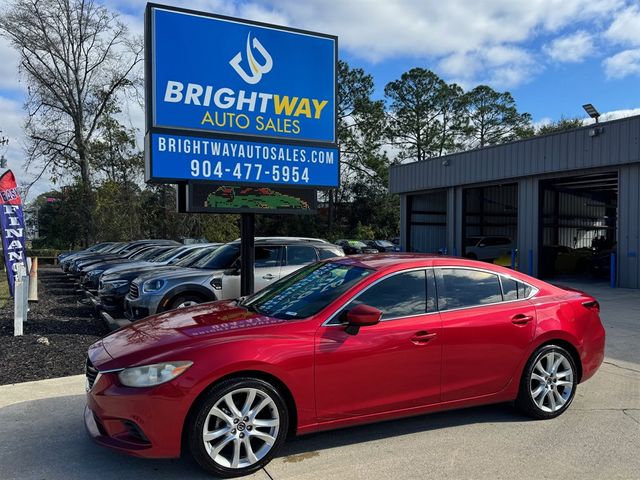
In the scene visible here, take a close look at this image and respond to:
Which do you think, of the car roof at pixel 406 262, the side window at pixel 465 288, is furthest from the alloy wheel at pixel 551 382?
the car roof at pixel 406 262

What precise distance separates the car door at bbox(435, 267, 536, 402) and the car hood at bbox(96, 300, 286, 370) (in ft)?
4.84

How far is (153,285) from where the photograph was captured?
27.8 ft

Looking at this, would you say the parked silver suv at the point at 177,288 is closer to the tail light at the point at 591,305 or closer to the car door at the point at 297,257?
the car door at the point at 297,257

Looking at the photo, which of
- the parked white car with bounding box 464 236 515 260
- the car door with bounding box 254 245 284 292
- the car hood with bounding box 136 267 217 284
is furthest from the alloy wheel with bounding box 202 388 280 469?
the parked white car with bounding box 464 236 515 260

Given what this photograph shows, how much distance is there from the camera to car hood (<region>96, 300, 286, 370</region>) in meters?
3.59

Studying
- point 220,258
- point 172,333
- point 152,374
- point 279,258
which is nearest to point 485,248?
point 279,258

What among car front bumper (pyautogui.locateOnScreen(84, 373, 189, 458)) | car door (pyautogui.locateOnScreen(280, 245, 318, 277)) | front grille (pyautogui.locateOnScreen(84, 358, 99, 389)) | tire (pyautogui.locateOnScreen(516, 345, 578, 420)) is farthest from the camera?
car door (pyautogui.locateOnScreen(280, 245, 318, 277))

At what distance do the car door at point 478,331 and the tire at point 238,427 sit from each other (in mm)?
1491

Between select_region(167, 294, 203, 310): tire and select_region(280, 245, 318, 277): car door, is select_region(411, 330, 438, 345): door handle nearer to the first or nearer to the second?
select_region(167, 294, 203, 310): tire

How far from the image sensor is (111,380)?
3.52 meters

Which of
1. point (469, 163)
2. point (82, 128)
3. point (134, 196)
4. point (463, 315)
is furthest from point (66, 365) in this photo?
point (82, 128)

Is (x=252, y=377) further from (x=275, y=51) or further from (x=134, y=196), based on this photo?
(x=134, y=196)

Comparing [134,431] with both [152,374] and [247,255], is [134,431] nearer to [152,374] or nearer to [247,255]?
[152,374]

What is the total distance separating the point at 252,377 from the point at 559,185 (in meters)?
22.2
